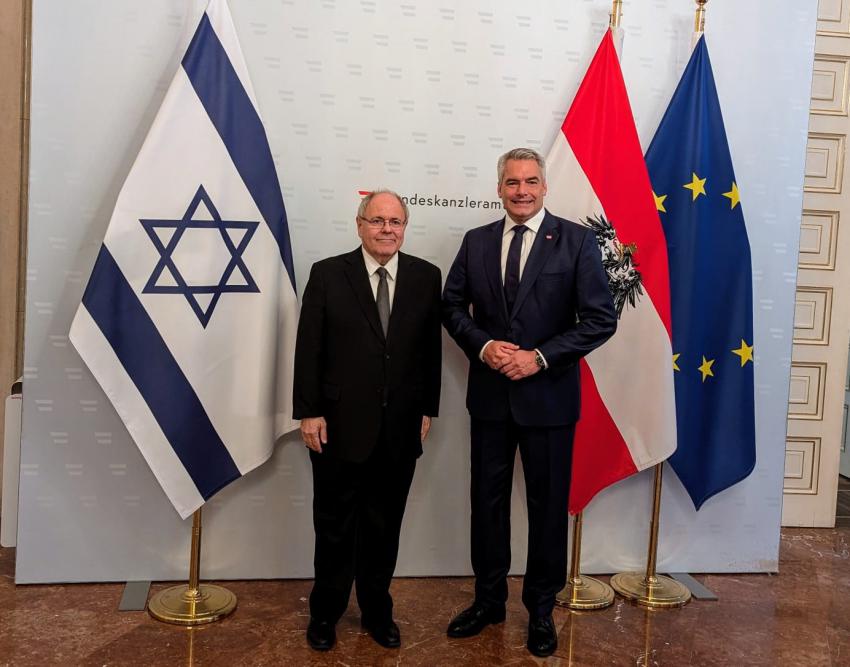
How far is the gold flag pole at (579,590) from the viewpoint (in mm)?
→ 3246

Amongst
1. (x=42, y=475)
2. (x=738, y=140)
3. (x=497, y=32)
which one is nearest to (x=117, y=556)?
(x=42, y=475)

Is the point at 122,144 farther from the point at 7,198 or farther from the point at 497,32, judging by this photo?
the point at 497,32

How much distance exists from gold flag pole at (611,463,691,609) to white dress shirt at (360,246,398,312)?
1.42 m

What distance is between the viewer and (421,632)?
2965 millimetres

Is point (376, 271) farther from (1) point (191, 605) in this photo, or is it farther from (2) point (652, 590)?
(2) point (652, 590)

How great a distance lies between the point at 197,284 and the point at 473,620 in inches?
61.2

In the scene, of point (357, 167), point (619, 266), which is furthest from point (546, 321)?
point (357, 167)

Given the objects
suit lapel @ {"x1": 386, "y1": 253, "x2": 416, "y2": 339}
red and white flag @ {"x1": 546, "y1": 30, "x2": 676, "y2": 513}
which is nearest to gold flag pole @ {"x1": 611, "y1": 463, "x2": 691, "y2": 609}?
red and white flag @ {"x1": 546, "y1": 30, "x2": 676, "y2": 513}

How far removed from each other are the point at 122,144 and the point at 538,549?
2.13m

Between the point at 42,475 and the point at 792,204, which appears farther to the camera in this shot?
the point at 792,204

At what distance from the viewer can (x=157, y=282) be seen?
2939 millimetres

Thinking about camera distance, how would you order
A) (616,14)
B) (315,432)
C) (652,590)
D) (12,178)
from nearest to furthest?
(315,432)
(616,14)
(652,590)
(12,178)

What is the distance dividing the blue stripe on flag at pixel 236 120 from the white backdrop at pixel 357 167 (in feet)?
0.68

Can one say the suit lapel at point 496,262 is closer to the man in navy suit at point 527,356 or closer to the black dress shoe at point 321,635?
the man in navy suit at point 527,356
